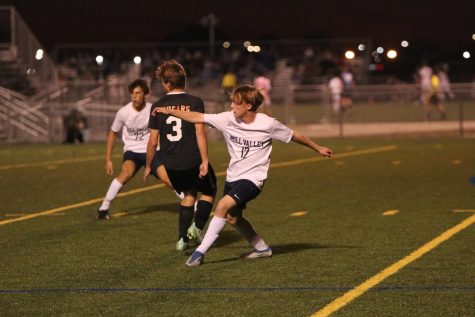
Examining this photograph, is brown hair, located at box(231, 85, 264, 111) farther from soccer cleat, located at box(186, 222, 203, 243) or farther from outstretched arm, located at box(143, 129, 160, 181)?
soccer cleat, located at box(186, 222, 203, 243)

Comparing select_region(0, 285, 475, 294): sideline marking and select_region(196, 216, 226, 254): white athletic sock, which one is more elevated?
select_region(196, 216, 226, 254): white athletic sock

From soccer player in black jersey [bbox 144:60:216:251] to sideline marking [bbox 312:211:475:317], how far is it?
1.91 m

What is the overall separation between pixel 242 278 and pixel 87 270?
4.40 ft

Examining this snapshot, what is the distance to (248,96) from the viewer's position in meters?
8.84

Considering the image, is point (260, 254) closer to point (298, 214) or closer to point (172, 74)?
point (172, 74)

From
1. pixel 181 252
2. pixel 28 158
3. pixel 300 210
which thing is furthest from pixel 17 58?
pixel 181 252

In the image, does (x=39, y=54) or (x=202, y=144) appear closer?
(x=202, y=144)

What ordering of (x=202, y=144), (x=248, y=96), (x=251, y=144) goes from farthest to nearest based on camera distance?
1. (x=202, y=144)
2. (x=251, y=144)
3. (x=248, y=96)

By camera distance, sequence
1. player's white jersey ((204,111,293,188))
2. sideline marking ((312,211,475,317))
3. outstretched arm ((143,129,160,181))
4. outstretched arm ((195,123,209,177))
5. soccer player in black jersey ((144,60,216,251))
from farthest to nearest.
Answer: outstretched arm ((143,129,160,181)), soccer player in black jersey ((144,60,216,251)), outstretched arm ((195,123,209,177)), player's white jersey ((204,111,293,188)), sideline marking ((312,211,475,317))

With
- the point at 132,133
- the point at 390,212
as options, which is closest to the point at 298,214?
the point at 390,212

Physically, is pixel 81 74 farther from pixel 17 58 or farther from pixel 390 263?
pixel 390 263

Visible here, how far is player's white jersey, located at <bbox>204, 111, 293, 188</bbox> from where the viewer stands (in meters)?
9.01

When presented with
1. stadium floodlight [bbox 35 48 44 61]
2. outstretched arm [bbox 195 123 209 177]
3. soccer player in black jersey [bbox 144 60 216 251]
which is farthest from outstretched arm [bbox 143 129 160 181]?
stadium floodlight [bbox 35 48 44 61]

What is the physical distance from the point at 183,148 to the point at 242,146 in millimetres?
971
